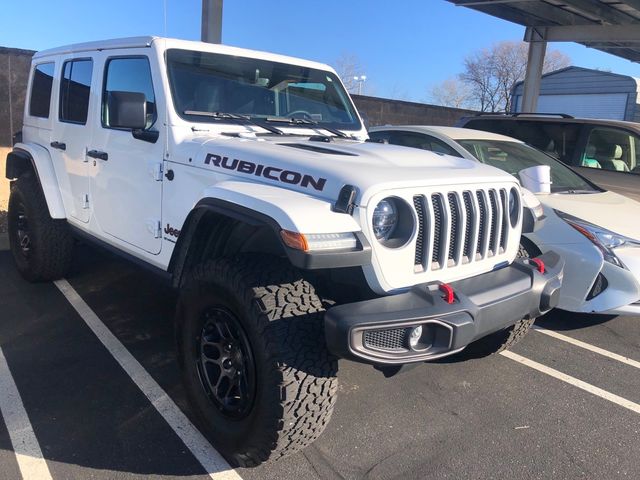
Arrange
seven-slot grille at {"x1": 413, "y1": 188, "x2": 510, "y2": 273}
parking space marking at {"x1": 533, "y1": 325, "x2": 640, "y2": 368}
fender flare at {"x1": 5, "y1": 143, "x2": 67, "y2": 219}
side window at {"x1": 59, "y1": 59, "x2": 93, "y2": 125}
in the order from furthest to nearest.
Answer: fender flare at {"x1": 5, "y1": 143, "x2": 67, "y2": 219} → side window at {"x1": 59, "y1": 59, "x2": 93, "y2": 125} → parking space marking at {"x1": 533, "y1": 325, "x2": 640, "y2": 368} → seven-slot grille at {"x1": 413, "y1": 188, "x2": 510, "y2": 273}

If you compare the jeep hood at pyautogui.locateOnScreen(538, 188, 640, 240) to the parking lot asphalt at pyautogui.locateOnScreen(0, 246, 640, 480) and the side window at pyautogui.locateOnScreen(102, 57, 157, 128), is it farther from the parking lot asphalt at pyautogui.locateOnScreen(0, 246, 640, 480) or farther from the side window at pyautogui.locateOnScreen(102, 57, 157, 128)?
the side window at pyautogui.locateOnScreen(102, 57, 157, 128)

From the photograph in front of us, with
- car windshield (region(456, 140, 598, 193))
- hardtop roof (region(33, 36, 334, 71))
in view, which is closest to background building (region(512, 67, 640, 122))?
car windshield (region(456, 140, 598, 193))

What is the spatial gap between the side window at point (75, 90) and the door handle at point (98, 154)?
30 centimetres

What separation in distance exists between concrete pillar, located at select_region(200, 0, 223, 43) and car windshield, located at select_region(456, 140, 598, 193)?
5510 millimetres

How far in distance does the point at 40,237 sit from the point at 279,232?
3205mm

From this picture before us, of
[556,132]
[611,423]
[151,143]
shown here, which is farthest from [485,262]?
[556,132]

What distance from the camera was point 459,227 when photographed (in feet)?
8.51

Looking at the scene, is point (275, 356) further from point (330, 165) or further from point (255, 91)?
point (255, 91)

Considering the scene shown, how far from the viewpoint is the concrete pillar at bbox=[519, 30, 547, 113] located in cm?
1554

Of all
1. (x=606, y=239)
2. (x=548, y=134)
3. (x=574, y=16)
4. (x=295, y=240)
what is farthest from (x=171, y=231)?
(x=574, y=16)

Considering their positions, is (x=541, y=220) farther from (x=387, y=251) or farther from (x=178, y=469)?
(x=178, y=469)

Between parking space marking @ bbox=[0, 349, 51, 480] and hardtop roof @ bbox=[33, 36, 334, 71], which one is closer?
parking space marking @ bbox=[0, 349, 51, 480]

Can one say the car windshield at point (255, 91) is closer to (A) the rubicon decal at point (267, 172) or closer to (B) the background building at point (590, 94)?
(A) the rubicon decal at point (267, 172)

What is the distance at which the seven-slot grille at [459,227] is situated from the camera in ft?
8.06
